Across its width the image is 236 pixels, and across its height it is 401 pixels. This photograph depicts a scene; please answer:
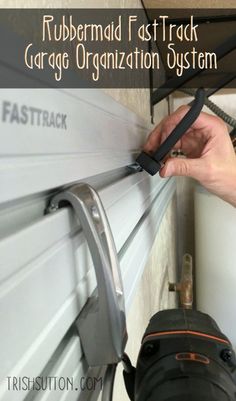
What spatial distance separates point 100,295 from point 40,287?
73 mm

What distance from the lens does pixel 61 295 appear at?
210 millimetres


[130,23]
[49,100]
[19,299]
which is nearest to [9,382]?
[19,299]

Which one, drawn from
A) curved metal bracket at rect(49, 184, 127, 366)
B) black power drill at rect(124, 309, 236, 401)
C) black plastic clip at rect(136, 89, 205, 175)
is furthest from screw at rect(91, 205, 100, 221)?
black plastic clip at rect(136, 89, 205, 175)

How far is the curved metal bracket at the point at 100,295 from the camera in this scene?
0.23 m

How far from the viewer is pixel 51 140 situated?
0.21 meters

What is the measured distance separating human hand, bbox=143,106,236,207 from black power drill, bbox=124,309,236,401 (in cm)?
25

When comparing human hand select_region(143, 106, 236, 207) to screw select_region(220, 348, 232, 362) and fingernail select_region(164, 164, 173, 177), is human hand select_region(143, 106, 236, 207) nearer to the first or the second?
fingernail select_region(164, 164, 173, 177)

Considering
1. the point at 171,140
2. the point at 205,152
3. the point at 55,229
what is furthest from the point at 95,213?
the point at 205,152

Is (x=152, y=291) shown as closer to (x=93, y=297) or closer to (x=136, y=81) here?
(x=136, y=81)

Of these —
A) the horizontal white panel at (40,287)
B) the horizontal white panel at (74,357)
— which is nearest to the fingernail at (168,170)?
the horizontal white panel at (74,357)

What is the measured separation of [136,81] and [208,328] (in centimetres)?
47

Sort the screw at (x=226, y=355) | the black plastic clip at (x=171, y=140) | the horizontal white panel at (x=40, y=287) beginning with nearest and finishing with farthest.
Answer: the horizontal white panel at (x=40, y=287) < the screw at (x=226, y=355) < the black plastic clip at (x=171, y=140)

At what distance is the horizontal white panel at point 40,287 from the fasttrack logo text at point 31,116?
2.0 inches

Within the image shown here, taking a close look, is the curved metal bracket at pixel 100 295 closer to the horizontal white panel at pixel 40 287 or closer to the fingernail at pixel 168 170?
the horizontal white panel at pixel 40 287
